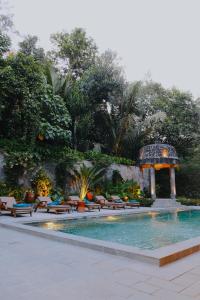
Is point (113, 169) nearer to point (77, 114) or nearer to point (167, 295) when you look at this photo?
point (77, 114)

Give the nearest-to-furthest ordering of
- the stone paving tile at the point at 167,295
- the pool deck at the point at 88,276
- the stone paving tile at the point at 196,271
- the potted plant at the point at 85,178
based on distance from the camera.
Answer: the stone paving tile at the point at 167,295
the pool deck at the point at 88,276
the stone paving tile at the point at 196,271
the potted plant at the point at 85,178

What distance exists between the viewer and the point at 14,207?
38.2 feet

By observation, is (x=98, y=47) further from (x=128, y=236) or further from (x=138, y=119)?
(x=128, y=236)

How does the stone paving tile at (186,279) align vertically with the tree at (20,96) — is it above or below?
below

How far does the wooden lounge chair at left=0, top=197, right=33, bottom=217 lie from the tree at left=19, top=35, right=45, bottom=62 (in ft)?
63.0

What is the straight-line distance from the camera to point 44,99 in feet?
60.0

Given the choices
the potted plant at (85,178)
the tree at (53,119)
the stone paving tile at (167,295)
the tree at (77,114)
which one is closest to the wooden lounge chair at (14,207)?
the potted plant at (85,178)

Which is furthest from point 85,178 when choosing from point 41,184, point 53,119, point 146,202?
point 146,202

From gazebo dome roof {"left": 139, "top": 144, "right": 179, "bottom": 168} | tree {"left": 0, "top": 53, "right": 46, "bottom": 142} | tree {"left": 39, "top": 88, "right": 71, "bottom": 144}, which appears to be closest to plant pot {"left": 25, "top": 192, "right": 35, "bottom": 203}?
tree {"left": 0, "top": 53, "right": 46, "bottom": 142}

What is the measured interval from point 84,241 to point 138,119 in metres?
20.1

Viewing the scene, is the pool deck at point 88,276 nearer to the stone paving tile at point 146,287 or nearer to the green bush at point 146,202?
the stone paving tile at point 146,287

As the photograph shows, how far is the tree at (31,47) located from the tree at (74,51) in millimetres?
4284

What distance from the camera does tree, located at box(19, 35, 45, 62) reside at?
2770cm

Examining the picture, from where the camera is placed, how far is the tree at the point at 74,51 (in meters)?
31.7
